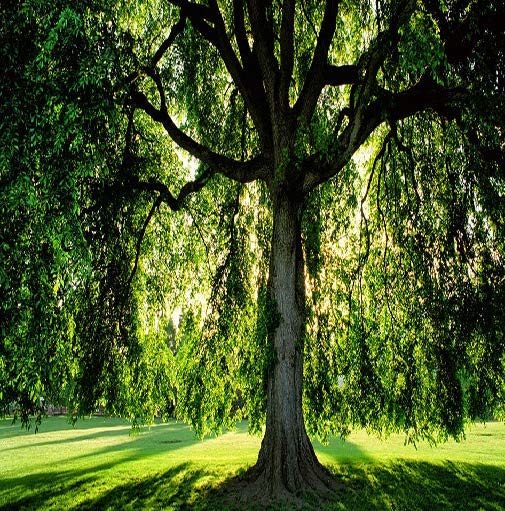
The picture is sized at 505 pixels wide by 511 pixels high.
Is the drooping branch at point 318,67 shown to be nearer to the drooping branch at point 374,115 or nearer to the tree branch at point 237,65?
the tree branch at point 237,65

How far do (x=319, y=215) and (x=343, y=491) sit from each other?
4.75 meters

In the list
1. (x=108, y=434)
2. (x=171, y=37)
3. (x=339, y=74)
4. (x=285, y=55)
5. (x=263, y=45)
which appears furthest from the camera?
(x=108, y=434)

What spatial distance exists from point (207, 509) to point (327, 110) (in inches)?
306

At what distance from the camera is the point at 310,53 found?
956 cm

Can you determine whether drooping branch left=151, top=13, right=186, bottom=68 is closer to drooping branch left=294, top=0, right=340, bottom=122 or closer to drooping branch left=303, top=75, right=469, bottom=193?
drooping branch left=294, top=0, right=340, bottom=122

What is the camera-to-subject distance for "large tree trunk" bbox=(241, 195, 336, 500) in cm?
616

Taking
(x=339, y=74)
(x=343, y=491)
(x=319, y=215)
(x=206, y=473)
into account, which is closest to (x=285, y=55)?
(x=339, y=74)

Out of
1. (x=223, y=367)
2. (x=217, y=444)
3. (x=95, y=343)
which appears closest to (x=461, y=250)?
(x=223, y=367)

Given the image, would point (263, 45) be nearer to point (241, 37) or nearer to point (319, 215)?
point (241, 37)

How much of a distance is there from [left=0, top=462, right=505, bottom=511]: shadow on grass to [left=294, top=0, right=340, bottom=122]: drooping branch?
18.9 feet

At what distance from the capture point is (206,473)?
8227 mm

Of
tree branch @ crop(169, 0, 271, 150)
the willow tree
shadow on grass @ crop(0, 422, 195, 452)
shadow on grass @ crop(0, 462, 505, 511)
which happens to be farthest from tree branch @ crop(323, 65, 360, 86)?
shadow on grass @ crop(0, 422, 195, 452)

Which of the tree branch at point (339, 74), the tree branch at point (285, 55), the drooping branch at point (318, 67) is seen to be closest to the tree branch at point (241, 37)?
the tree branch at point (285, 55)

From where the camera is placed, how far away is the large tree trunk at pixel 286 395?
243 inches
